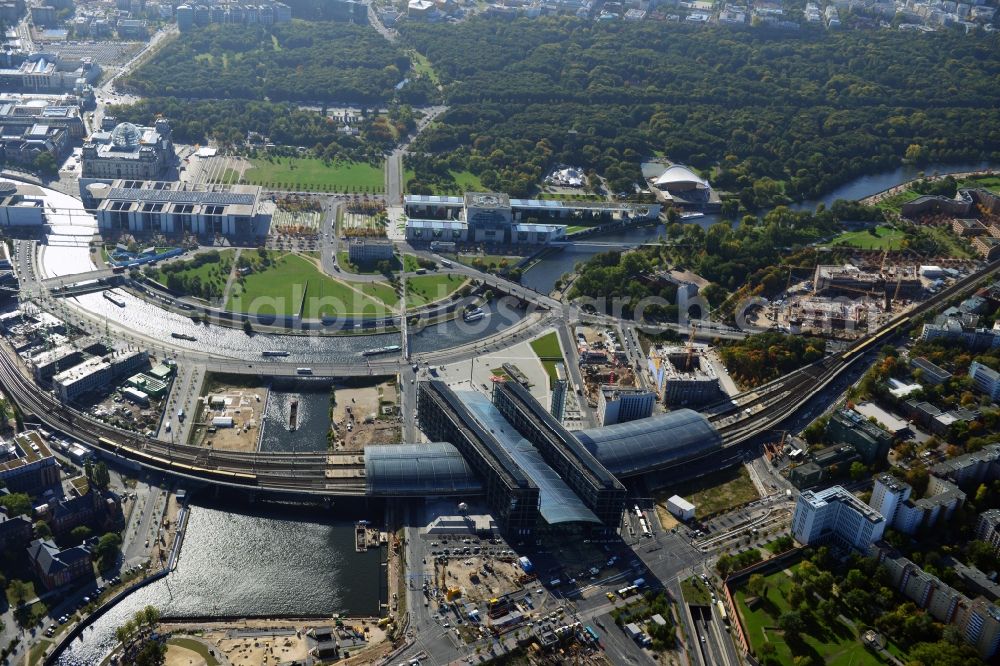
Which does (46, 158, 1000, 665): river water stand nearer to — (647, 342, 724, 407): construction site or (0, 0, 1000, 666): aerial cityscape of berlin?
(0, 0, 1000, 666): aerial cityscape of berlin

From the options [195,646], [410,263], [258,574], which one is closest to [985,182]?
[410,263]

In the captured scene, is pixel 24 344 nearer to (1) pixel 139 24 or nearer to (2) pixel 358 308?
(2) pixel 358 308

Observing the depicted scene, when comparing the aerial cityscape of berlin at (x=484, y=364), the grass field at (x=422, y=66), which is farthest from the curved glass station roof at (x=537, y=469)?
the grass field at (x=422, y=66)

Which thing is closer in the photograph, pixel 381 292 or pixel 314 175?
pixel 381 292

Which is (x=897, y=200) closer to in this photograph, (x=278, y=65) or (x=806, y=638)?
(x=806, y=638)

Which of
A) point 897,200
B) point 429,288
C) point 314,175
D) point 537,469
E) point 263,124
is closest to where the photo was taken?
point 537,469

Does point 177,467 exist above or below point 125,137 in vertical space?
below

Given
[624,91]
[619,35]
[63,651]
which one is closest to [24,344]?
[63,651]
